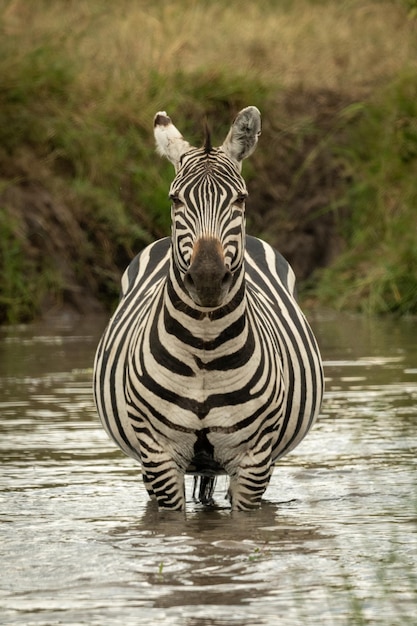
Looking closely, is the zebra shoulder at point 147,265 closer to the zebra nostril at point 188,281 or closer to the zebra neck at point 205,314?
the zebra neck at point 205,314

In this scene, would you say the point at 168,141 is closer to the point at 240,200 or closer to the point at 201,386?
the point at 240,200

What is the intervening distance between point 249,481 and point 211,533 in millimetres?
279

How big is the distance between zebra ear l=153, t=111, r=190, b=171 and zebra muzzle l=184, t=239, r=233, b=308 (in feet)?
2.45

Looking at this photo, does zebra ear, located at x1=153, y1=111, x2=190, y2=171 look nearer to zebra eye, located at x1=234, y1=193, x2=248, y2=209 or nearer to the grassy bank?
zebra eye, located at x1=234, y1=193, x2=248, y2=209

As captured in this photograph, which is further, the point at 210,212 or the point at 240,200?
the point at 240,200

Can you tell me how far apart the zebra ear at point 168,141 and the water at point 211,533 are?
157 centimetres

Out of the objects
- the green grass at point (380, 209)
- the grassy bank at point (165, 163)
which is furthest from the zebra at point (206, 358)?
the green grass at point (380, 209)

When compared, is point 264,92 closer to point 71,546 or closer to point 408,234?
point 408,234

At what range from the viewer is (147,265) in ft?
25.5

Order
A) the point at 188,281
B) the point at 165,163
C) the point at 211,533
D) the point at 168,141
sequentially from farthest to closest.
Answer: the point at 165,163 < the point at 168,141 < the point at 211,533 < the point at 188,281

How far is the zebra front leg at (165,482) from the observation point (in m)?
6.34

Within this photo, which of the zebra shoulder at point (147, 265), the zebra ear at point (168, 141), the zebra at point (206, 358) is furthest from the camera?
the zebra shoulder at point (147, 265)

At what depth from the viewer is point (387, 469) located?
311 inches

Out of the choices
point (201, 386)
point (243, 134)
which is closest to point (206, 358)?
point (201, 386)
